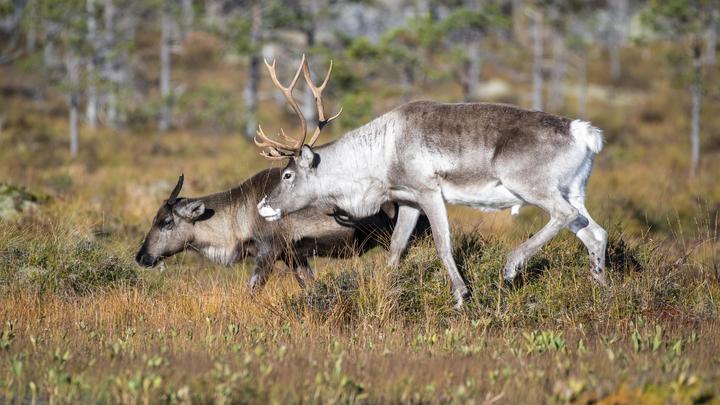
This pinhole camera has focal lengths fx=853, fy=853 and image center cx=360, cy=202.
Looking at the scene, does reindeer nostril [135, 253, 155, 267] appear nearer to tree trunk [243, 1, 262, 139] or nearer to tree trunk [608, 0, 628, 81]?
tree trunk [243, 1, 262, 139]

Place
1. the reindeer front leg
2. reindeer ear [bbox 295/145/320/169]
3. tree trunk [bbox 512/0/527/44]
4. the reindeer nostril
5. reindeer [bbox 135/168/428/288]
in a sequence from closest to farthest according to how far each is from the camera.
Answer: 1. the reindeer front leg
2. reindeer ear [bbox 295/145/320/169]
3. reindeer [bbox 135/168/428/288]
4. the reindeer nostril
5. tree trunk [bbox 512/0/527/44]

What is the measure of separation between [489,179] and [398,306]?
1400 millimetres

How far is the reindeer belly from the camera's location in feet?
25.2

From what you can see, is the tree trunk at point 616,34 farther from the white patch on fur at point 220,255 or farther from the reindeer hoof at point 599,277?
the reindeer hoof at point 599,277

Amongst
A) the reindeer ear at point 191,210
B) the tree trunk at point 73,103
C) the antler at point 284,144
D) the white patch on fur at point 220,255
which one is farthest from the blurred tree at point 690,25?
the reindeer ear at point 191,210

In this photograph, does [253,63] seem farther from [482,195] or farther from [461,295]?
[461,295]

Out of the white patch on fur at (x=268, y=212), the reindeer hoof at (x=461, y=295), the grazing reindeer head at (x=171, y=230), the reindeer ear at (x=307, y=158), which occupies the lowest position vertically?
the grazing reindeer head at (x=171, y=230)

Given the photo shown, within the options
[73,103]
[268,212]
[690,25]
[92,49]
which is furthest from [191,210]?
[690,25]

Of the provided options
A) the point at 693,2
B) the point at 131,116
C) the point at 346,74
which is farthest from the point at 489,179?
the point at 131,116

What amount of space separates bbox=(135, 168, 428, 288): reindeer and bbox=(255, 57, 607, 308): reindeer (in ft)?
1.54

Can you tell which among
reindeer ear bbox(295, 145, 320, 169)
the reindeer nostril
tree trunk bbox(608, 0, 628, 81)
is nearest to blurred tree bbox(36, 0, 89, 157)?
the reindeer nostril

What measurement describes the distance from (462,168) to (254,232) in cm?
266

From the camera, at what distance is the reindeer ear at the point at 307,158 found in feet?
28.3

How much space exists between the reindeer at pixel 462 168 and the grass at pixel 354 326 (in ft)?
1.37
